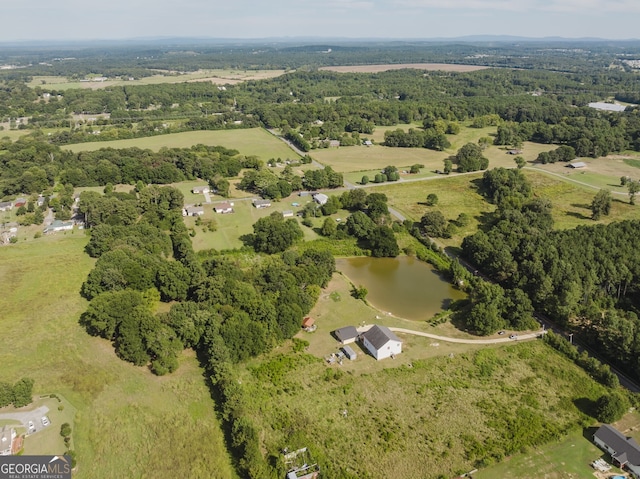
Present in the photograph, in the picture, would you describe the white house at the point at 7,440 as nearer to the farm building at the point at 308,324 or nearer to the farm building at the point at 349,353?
the farm building at the point at 308,324

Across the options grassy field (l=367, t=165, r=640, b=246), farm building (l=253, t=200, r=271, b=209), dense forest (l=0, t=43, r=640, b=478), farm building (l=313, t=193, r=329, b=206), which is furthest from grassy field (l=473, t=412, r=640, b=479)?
farm building (l=253, t=200, r=271, b=209)

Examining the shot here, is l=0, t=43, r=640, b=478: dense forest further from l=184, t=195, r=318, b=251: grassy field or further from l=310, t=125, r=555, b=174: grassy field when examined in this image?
l=310, t=125, r=555, b=174: grassy field

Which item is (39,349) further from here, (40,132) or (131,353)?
(40,132)

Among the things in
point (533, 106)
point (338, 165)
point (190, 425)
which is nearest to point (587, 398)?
point (190, 425)

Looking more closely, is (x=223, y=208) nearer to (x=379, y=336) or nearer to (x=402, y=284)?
(x=402, y=284)

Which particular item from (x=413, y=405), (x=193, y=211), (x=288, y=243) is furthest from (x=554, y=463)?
(x=193, y=211)
